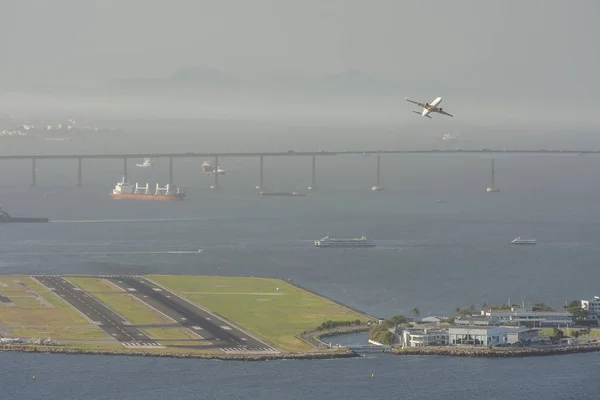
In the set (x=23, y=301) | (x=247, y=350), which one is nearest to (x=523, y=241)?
(x=23, y=301)

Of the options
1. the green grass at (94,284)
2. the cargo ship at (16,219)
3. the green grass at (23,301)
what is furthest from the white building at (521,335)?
the cargo ship at (16,219)

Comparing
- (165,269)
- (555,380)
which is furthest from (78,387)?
(165,269)

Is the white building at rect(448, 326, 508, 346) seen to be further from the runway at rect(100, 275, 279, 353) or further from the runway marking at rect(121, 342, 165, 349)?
the runway marking at rect(121, 342, 165, 349)

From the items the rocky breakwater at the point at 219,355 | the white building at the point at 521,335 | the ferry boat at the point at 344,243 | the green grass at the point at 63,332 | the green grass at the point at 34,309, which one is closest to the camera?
the rocky breakwater at the point at 219,355

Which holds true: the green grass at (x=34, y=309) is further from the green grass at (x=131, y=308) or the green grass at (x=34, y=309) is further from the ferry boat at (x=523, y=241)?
the ferry boat at (x=523, y=241)

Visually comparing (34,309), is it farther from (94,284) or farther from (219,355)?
(219,355)

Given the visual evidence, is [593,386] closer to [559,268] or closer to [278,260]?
[559,268]

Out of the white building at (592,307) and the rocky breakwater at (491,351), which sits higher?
the white building at (592,307)
